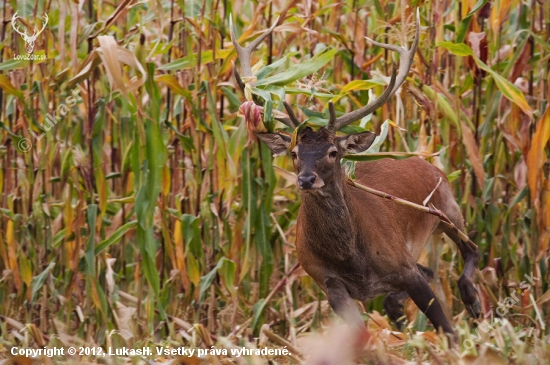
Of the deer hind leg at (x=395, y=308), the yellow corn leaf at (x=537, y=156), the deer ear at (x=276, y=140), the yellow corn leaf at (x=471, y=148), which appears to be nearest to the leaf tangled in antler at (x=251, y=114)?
the deer ear at (x=276, y=140)

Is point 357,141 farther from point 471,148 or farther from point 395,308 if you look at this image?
point 395,308

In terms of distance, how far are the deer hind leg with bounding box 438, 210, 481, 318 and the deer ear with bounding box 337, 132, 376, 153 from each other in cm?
143

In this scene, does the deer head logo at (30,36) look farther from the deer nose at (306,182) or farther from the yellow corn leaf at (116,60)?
the deer nose at (306,182)

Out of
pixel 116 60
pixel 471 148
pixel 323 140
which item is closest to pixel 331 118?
pixel 323 140

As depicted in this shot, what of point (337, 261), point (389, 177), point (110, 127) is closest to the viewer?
point (337, 261)

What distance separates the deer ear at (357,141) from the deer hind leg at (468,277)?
1.43 metres

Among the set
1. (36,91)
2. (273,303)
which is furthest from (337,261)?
(36,91)

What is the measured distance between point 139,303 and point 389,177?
2.14 meters

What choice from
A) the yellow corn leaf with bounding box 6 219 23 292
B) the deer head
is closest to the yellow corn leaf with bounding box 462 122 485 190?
the deer head

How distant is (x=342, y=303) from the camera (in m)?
6.00

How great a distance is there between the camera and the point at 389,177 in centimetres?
688

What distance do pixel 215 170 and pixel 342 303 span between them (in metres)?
1.74

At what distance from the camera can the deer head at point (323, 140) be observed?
5.59m

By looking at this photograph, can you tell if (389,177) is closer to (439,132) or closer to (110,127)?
(439,132)
